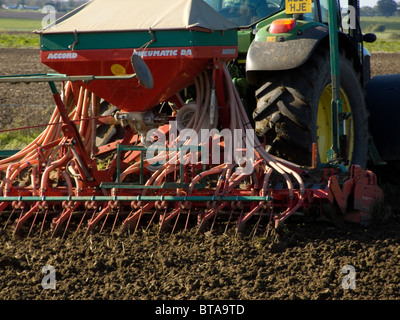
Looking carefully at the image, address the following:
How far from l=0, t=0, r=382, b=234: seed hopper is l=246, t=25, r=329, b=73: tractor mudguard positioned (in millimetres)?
181

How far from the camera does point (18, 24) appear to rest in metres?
44.5

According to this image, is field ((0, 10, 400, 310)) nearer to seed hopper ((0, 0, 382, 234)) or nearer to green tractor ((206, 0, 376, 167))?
seed hopper ((0, 0, 382, 234))

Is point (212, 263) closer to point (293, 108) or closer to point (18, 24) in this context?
point (293, 108)

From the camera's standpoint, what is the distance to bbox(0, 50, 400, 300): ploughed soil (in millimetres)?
3459

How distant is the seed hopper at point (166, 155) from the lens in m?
4.47

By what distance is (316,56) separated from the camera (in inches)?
199

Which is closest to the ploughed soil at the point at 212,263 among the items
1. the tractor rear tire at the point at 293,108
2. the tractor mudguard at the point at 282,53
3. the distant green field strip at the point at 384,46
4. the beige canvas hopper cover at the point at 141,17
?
the tractor rear tire at the point at 293,108

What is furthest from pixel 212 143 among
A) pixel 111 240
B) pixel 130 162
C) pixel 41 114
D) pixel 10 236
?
pixel 41 114

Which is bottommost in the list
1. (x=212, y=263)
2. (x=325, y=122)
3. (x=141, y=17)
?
(x=212, y=263)

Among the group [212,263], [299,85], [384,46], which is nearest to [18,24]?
[384,46]

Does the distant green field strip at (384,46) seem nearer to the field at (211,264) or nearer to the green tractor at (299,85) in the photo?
the green tractor at (299,85)

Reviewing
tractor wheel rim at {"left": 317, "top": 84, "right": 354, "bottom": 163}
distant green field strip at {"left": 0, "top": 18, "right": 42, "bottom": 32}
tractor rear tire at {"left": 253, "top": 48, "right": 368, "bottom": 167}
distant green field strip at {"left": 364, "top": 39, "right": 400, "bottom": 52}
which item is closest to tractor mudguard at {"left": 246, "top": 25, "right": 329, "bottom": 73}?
tractor rear tire at {"left": 253, "top": 48, "right": 368, "bottom": 167}

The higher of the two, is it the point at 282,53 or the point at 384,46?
the point at 282,53

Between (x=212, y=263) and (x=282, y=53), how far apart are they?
5.75 feet
